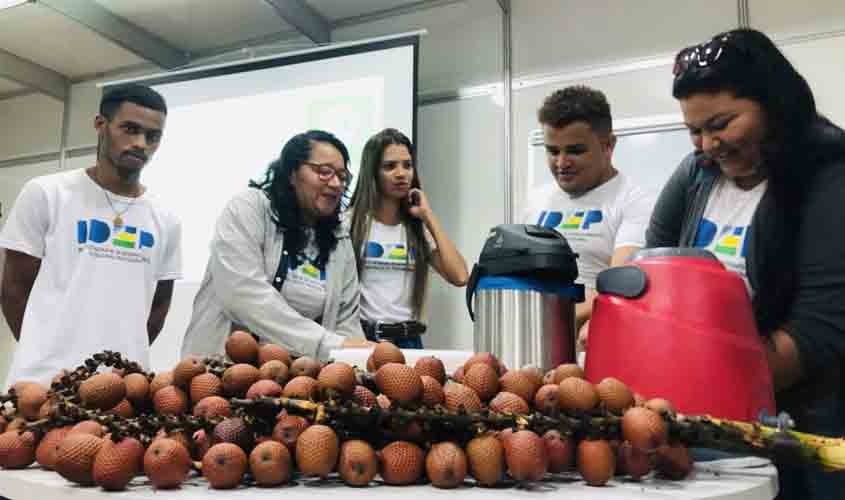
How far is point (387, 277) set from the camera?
2359 millimetres

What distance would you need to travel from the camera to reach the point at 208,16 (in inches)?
158

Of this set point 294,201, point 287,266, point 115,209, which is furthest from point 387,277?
point 115,209

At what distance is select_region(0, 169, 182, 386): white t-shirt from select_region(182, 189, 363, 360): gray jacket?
1.22ft

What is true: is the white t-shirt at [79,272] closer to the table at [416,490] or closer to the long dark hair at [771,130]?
the table at [416,490]

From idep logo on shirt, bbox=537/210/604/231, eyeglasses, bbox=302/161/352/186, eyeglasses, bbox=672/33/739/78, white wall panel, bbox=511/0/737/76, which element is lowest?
idep logo on shirt, bbox=537/210/604/231

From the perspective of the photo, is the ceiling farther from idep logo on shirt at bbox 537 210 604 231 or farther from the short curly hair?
idep logo on shirt at bbox 537 210 604 231

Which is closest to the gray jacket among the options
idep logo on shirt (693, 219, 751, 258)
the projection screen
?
idep logo on shirt (693, 219, 751, 258)

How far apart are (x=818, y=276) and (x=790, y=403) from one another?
0.17 metres

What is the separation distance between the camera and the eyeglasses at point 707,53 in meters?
0.93

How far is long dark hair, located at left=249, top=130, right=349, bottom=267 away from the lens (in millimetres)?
1631

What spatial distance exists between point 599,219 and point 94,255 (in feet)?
4.78

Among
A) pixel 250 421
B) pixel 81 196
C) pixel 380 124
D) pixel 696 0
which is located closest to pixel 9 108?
pixel 380 124

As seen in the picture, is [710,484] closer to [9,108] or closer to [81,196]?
[81,196]

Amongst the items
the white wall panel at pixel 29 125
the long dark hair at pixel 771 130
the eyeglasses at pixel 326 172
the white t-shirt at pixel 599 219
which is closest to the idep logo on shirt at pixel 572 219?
the white t-shirt at pixel 599 219
